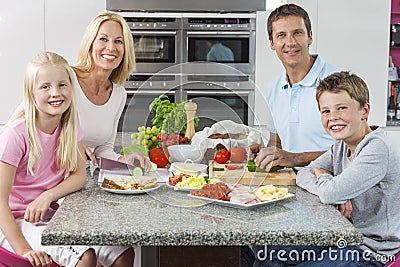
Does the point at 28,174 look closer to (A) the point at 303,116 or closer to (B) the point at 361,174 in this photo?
(B) the point at 361,174

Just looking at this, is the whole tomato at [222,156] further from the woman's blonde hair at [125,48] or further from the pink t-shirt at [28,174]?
the woman's blonde hair at [125,48]

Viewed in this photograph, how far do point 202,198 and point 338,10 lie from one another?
259 cm

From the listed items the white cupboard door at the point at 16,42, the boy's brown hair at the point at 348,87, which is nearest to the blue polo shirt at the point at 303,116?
the boy's brown hair at the point at 348,87

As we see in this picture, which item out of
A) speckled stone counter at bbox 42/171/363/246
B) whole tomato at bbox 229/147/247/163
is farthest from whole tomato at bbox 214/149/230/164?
speckled stone counter at bbox 42/171/363/246

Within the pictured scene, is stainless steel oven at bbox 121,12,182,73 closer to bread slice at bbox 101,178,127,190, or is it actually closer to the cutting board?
the cutting board

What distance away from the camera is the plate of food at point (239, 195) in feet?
6.09

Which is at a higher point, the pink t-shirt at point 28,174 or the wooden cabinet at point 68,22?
the wooden cabinet at point 68,22

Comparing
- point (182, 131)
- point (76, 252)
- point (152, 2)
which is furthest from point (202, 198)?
point (152, 2)

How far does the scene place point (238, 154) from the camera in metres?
2.00

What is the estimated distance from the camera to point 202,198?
6.17ft

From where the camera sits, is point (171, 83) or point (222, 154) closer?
point (222, 154)

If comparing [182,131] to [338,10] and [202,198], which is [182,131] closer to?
[202,198]

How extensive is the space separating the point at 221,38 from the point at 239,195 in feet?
7.83

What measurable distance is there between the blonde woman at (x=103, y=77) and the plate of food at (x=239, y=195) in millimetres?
753
